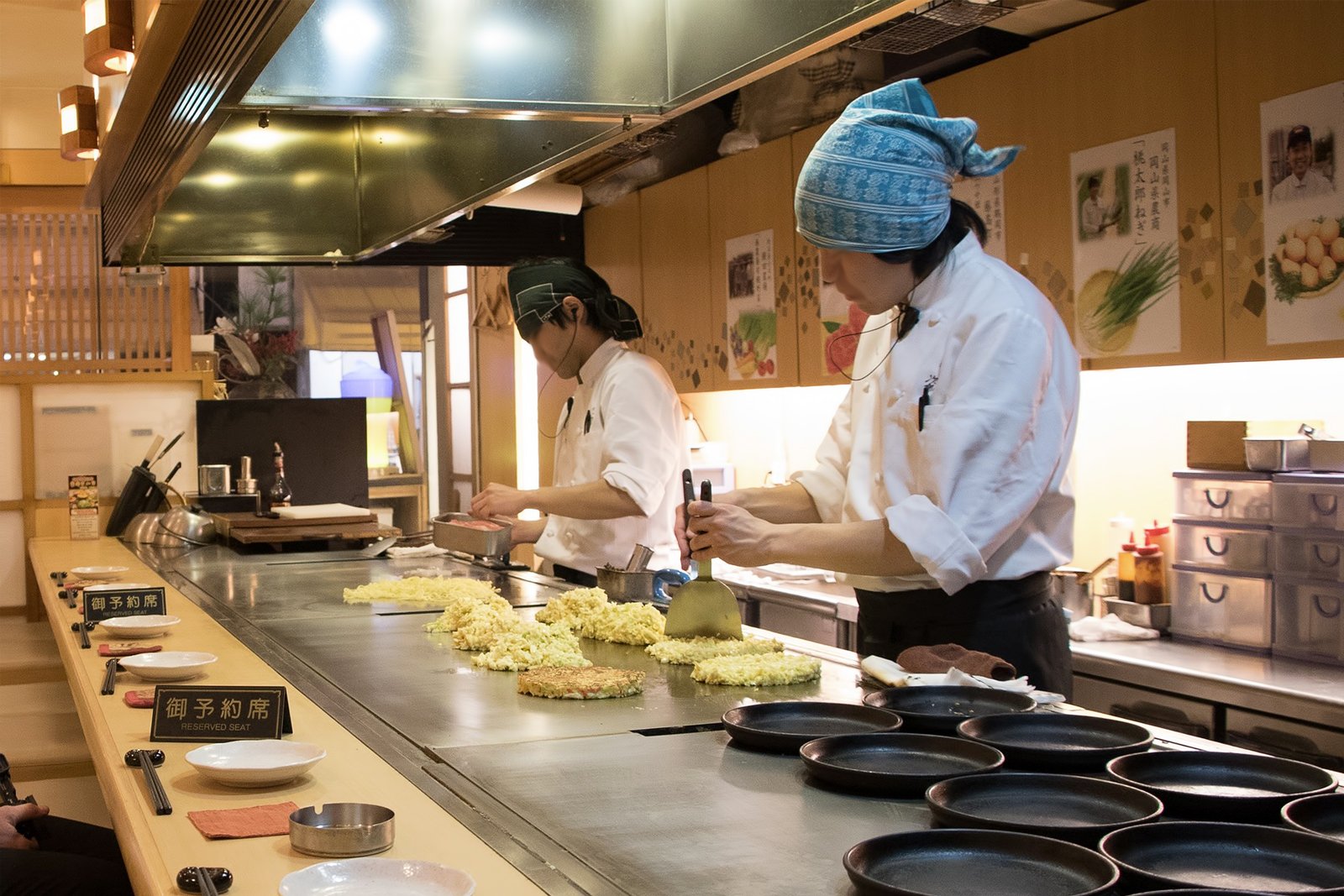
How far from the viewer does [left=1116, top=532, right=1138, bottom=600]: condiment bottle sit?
3.57 meters

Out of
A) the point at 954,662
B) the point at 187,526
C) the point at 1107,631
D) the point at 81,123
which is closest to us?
the point at 954,662

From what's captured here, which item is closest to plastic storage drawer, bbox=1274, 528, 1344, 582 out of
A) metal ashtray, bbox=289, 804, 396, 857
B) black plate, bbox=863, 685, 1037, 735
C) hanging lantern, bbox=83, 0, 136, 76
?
black plate, bbox=863, 685, 1037, 735

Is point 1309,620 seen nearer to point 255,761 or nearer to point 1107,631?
point 1107,631

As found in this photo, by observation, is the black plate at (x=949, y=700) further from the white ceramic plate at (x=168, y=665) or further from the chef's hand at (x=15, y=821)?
the chef's hand at (x=15, y=821)

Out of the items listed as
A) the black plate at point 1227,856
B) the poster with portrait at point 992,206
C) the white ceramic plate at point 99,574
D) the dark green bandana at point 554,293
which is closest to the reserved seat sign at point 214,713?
the black plate at point 1227,856

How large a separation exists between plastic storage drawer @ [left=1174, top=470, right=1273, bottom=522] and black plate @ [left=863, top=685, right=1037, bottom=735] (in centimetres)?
174

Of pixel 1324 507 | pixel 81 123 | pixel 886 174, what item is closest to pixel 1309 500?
pixel 1324 507

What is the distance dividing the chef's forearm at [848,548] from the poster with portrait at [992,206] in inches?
79.5

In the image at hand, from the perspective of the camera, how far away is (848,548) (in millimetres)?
2082

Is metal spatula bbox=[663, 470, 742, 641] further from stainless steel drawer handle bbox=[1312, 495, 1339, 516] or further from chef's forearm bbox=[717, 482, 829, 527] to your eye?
stainless steel drawer handle bbox=[1312, 495, 1339, 516]

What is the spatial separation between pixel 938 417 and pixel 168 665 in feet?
4.20

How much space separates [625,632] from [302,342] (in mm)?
6785

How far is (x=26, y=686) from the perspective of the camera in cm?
386

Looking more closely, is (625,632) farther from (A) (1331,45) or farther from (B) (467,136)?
(A) (1331,45)
